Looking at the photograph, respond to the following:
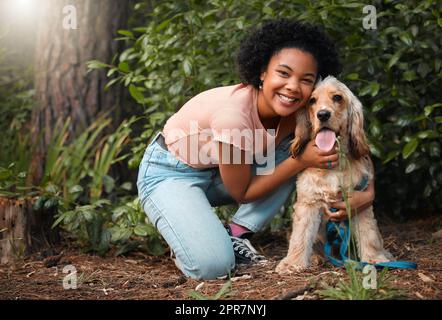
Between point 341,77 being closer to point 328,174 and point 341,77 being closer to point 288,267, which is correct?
point 328,174

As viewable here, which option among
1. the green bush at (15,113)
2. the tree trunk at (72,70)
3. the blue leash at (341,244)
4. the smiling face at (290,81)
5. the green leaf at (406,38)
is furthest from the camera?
the tree trunk at (72,70)

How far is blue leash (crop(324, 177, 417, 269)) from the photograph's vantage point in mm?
3309

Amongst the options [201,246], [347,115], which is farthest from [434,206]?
[201,246]

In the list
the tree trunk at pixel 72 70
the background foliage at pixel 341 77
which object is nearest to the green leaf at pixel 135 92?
the background foliage at pixel 341 77

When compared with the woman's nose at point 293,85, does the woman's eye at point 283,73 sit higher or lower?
higher

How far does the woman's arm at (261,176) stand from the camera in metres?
3.49

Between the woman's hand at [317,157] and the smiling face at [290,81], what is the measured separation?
0.26m

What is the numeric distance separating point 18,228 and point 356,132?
249 cm

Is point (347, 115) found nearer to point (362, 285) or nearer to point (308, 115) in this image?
point (308, 115)

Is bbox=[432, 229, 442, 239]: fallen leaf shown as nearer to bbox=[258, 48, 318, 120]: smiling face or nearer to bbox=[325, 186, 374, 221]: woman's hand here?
bbox=[325, 186, 374, 221]: woman's hand

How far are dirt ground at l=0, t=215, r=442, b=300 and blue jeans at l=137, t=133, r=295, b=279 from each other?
0.47 feet

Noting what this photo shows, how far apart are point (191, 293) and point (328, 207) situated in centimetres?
106

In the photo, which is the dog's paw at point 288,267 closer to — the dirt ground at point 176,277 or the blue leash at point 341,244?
the dirt ground at point 176,277

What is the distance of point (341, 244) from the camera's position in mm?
3656
